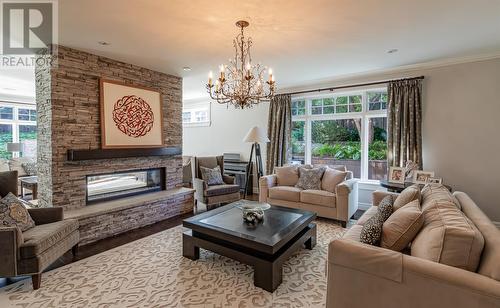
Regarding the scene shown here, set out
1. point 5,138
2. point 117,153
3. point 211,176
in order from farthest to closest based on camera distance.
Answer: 1. point 5,138
2. point 211,176
3. point 117,153

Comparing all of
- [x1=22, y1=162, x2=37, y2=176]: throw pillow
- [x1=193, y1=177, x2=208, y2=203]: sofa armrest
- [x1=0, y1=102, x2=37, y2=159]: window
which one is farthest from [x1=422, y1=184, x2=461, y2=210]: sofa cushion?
[x1=0, y1=102, x2=37, y2=159]: window

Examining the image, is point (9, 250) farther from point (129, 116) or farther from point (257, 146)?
point (257, 146)

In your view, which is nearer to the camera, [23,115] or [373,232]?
[373,232]

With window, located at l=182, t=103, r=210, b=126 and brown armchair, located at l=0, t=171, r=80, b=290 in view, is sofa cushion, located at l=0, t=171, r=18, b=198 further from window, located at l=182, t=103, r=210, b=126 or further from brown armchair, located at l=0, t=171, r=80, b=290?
window, located at l=182, t=103, r=210, b=126

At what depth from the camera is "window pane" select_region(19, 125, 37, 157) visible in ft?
22.8

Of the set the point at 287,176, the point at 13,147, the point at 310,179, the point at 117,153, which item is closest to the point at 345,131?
the point at 310,179

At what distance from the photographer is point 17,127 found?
687 cm

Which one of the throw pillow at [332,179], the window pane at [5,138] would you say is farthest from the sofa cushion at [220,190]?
the window pane at [5,138]

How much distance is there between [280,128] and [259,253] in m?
3.64

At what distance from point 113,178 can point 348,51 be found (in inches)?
166

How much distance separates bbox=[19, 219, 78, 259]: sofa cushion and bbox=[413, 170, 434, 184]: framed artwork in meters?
4.84

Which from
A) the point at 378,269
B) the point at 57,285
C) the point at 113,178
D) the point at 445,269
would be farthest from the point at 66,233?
the point at 445,269

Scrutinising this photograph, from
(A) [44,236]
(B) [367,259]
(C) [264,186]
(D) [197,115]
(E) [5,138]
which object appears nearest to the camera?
(B) [367,259]

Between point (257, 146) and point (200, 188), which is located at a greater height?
point (257, 146)
